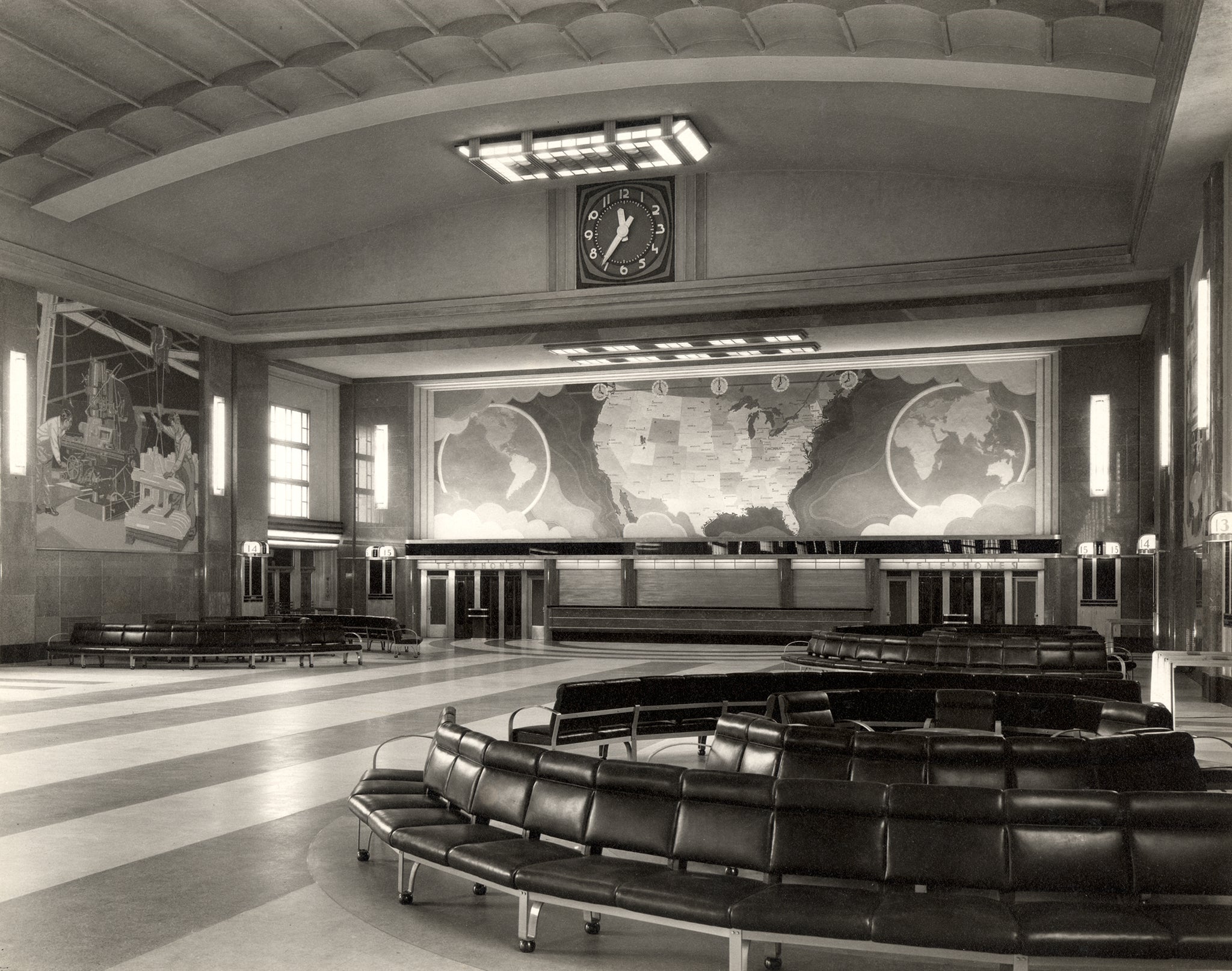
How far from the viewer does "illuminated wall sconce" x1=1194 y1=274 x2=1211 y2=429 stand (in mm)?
15000

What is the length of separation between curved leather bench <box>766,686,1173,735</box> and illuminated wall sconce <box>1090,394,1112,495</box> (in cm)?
1712

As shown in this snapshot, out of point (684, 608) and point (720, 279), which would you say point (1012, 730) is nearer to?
point (720, 279)

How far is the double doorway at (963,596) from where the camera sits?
26.6 m

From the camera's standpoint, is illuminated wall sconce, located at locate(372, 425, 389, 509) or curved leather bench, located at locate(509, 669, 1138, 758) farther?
illuminated wall sconce, located at locate(372, 425, 389, 509)

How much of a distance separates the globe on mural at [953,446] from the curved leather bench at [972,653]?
35.8 feet

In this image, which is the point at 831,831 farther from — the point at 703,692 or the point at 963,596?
the point at 963,596

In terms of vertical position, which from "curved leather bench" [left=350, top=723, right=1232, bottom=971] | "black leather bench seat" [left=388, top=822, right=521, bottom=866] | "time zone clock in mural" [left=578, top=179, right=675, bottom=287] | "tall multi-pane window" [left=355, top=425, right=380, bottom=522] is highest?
"time zone clock in mural" [left=578, top=179, right=675, bottom=287]

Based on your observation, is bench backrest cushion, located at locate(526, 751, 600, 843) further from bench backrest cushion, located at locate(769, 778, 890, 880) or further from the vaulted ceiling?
the vaulted ceiling

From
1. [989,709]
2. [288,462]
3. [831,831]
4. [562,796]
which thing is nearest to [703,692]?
[989,709]

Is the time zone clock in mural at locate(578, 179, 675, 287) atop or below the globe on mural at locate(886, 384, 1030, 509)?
atop

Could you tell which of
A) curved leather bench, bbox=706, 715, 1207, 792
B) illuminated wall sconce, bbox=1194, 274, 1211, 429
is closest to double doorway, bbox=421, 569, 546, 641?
illuminated wall sconce, bbox=1194, 274, 1211, 429

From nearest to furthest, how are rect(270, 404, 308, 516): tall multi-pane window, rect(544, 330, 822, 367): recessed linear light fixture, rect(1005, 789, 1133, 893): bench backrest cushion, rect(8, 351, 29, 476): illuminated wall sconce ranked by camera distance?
rect(1005, 789, 1133, 893): bench backrest cushion < rect(8, 351, 29, 476): illuminated wall sconce < rect(544, 330, 822, 367): recessed linear light fixture < rect(270, 404, 308, 516): tall multi-pane window

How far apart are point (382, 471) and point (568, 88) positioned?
15.9 m

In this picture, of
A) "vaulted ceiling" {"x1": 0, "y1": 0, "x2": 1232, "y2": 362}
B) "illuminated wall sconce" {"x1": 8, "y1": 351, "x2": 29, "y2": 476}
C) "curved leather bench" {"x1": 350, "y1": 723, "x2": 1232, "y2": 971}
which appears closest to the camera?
"curved leather bench" {"x1": 350, "y1": 723, "x2": 1232, "y2": 971}
